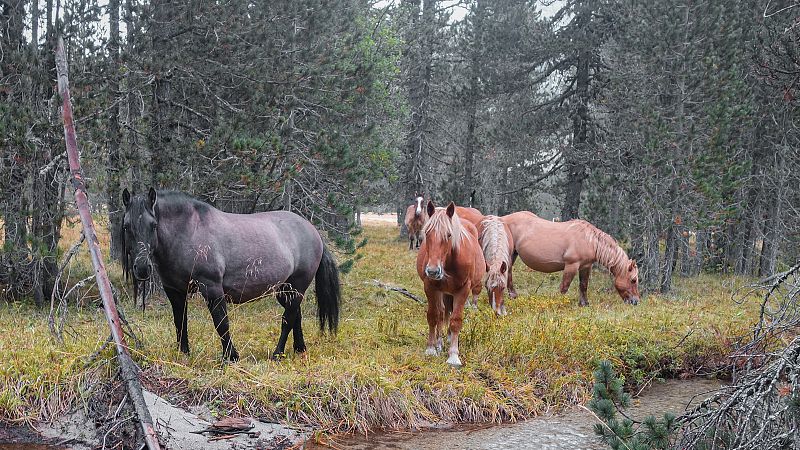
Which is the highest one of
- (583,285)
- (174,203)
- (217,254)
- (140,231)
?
(174,203)

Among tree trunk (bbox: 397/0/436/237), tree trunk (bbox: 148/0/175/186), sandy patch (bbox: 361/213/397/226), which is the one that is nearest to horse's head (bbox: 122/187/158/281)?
tree trunk (bbox: 148/0/175/186)

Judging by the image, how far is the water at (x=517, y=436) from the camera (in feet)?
19.0

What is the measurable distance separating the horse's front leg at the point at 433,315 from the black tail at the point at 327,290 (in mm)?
1254

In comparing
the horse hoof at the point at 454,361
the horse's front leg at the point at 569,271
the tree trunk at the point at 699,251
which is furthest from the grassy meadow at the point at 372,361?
the tree trunk at the point at 699,251

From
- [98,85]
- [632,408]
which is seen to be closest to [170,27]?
[98,85]

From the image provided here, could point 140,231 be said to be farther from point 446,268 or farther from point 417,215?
point 417,215

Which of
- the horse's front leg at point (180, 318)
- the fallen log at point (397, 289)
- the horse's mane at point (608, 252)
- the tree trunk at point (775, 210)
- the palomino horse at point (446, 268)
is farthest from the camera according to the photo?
the tree trunk at point (775, 210)

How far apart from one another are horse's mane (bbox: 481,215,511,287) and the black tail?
3.14 meters

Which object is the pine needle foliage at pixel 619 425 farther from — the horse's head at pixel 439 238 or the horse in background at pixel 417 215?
the horse in background at pixel 417 215

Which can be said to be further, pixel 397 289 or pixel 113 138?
pixel 397 289

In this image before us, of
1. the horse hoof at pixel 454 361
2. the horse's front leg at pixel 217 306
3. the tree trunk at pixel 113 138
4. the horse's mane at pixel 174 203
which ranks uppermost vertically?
the tree trunk at pixel 113 138

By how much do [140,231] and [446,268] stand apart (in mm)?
3466

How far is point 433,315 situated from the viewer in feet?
25.6

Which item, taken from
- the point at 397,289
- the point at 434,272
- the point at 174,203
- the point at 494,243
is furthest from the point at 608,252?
the point at 174,203
